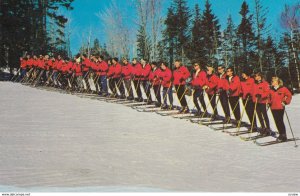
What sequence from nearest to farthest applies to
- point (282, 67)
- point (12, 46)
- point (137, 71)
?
Result: 1. point (137, 71)
2. point (12, 46)
3. point (282, 67)

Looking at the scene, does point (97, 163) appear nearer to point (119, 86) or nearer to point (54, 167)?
point (54, 167)

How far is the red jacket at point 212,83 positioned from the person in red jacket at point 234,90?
38cm

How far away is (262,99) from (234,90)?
4.79 ft

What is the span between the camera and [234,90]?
12953 mm

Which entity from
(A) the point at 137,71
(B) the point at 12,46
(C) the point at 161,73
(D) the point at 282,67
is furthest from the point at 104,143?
(D) the point at 282,67

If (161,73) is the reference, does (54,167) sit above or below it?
below

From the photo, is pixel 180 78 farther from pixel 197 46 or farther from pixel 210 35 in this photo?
pixel 210 35

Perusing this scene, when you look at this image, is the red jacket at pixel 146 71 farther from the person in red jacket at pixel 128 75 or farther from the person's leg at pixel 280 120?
the person's leg at pixel 280 120

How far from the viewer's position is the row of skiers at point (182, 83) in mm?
11531

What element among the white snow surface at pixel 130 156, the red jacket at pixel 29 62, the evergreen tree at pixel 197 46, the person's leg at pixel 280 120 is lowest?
the white snow surface at pixel 130 156

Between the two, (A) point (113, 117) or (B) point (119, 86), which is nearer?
(A) point (113, 117)

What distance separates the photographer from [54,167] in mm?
7684

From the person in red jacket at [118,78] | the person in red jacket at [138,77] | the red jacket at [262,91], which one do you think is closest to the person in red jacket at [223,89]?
the red jacket at [262,91]

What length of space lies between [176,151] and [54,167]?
2.86 metres
